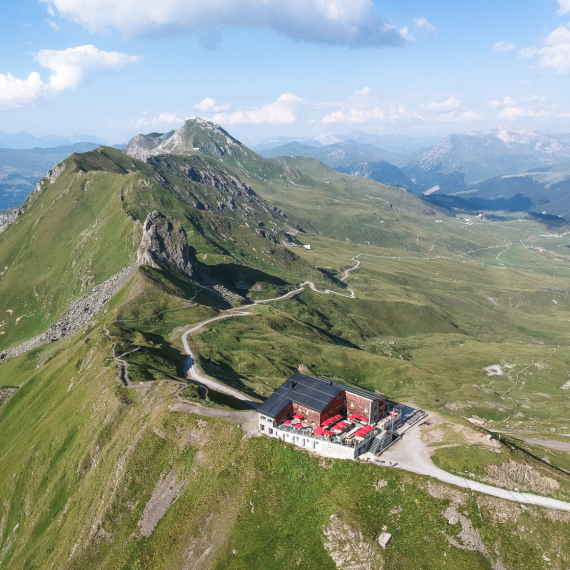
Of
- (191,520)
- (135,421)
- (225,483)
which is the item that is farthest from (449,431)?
(135,421)

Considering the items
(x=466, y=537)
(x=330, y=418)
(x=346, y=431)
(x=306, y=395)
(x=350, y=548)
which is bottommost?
(x=466, y=537)

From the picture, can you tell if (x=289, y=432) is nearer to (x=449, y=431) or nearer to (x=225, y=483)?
(x=225, y=483)

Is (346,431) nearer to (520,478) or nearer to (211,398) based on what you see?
(520,478)

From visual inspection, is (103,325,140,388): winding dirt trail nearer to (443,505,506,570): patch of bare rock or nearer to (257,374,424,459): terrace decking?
(257,374,424,459): terrace decking

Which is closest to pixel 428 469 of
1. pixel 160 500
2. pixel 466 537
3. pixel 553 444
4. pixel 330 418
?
pixel 466 537

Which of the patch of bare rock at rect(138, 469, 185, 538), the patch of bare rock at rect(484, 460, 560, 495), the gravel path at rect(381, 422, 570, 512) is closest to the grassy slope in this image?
the patch of bare rock at rect(138, 469, 185, 538)

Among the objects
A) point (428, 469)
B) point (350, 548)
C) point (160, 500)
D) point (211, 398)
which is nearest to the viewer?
point (350, 548)
